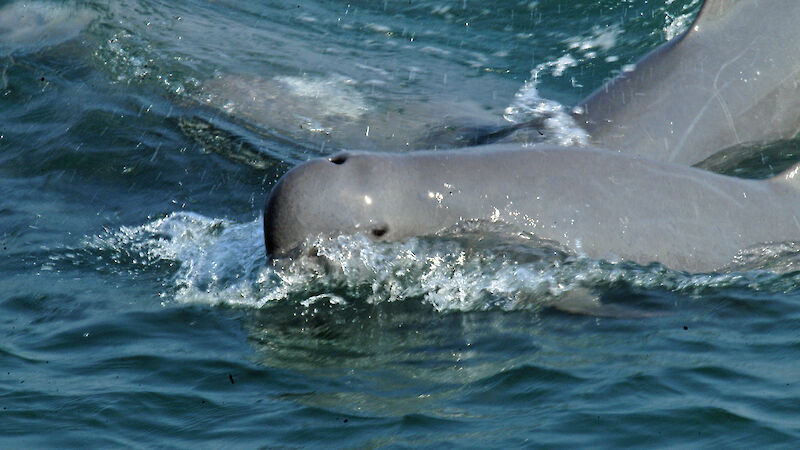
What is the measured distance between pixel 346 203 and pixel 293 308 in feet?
3.04

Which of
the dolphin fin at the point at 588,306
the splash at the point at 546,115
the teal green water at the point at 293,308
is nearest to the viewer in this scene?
the teal green water at the point at 293,308

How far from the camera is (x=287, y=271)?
8828 mm

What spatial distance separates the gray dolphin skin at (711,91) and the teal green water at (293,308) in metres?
0.53

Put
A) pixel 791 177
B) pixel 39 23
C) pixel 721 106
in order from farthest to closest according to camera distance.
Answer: pixel 39 23
pixel 721 106
pixel 791 177

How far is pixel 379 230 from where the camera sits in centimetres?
885

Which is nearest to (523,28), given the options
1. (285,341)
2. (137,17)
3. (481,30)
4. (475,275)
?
(481,30)

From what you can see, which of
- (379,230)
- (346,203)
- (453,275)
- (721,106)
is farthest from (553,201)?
(721,106)

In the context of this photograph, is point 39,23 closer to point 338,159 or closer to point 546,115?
point 546,115

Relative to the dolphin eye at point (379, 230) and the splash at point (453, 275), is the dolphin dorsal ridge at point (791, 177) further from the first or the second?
the dolphin eye at point (379, 230)

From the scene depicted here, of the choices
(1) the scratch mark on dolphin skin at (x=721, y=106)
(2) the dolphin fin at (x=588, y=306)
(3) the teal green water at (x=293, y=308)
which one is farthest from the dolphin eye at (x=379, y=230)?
(1) the scratch mark on dolphin skin at (x=721, y=106)

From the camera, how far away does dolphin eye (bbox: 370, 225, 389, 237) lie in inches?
348

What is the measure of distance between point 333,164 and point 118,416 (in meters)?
2.60

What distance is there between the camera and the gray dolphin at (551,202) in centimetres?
868

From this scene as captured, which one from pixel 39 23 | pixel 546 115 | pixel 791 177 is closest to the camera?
pixel 791 177
